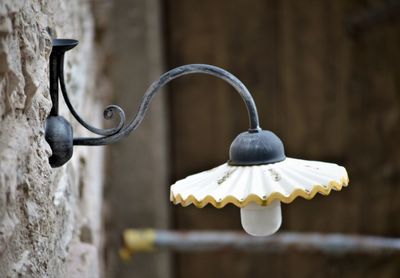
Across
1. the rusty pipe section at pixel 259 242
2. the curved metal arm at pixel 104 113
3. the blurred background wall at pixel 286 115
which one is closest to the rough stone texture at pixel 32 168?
the curved metal arm at pixel 104 113

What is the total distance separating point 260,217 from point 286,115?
1.93m

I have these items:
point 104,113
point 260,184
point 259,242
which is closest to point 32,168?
point 104,113

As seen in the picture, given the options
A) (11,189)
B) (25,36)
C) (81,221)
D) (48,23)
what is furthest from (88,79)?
(11,189)

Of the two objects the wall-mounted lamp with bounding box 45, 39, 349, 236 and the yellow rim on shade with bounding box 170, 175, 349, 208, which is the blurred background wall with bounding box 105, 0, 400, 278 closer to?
the wall-mounted lamp with bounding box 45, 39, 349, 236

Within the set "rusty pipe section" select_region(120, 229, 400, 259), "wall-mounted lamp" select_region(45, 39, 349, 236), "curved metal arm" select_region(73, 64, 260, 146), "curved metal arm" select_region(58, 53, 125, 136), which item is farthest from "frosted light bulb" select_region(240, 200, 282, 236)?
"rusty pipe section" select_region(120, 229, 400, 259)

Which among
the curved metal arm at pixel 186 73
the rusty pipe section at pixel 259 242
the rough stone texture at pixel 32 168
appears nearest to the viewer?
the rough stone texture at pixel 32 168

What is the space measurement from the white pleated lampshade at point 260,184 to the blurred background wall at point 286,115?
1819mm

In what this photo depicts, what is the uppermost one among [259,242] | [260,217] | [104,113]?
[104,113]

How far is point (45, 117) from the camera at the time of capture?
3.53ft

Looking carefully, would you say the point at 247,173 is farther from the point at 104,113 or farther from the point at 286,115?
the point at 286,115

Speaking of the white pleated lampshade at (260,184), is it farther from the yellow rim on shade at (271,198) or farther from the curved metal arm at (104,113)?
the curved metal arm at (104,113)

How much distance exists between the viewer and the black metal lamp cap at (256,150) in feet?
3.34

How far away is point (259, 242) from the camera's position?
8.99 feet

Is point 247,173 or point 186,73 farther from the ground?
point 186,73
